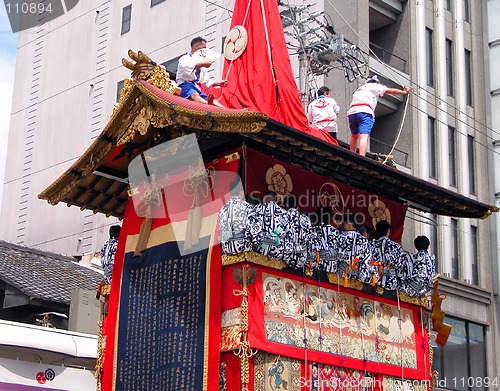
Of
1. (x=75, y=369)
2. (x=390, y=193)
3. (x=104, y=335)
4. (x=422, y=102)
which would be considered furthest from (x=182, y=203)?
(x=422, y=102)

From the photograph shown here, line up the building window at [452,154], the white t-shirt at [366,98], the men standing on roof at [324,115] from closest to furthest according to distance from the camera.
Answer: the white t-shirt at [366,98] < the men standing on roof at [324,115] < the building window at [452,154]

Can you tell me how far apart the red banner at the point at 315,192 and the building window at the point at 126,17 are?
2006 centimetres

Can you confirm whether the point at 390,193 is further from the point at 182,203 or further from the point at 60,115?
the point at 60,115

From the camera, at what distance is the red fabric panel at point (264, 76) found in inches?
456

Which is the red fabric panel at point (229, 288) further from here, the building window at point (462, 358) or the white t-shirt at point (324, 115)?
the building window at point (462, 358)

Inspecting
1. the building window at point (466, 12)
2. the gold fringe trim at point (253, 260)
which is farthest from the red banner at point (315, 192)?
the building window at point (466, 12)

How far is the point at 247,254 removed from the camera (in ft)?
33.4

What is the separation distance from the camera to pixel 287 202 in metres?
11.1

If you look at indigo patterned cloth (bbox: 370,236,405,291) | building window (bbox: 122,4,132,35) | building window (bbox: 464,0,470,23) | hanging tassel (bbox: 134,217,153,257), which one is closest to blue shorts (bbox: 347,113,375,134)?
indigo patterned cloth (bbox: 370,236,405,291)

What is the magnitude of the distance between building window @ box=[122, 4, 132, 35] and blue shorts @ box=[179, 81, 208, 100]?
65.7 ft

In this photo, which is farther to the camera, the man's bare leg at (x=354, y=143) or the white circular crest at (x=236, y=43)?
the man's bare leg at (x=354, y=143)

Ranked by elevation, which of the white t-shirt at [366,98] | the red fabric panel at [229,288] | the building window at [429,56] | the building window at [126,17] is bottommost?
the red fabric panel at [229,288]

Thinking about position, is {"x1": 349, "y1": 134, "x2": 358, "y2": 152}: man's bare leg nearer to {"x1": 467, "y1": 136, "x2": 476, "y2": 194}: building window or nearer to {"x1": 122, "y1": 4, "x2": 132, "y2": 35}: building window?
{"x1": 467, "y1": 136, "x2": 476, "y2": 194}: building window

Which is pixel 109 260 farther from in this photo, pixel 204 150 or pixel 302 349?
pixel 302 349
